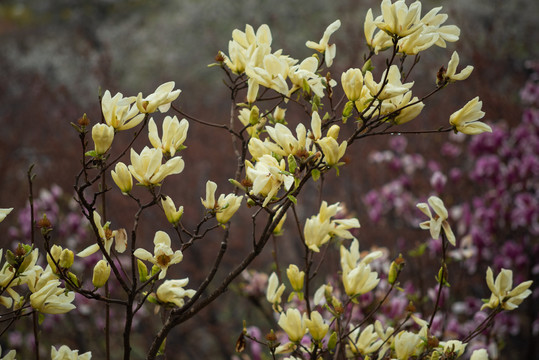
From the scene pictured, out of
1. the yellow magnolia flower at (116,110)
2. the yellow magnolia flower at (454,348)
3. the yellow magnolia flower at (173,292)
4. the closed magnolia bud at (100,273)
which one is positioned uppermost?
the yellow magnolia flower at (116,110)

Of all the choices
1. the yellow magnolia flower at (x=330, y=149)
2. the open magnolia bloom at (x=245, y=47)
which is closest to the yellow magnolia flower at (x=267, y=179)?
the yellow magnolia flower at (x=330, y=149)

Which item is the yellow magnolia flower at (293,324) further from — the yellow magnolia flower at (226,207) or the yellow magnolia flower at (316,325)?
the yellow magnolia flower at (226,207)

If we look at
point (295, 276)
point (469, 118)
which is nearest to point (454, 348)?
point (295, 276)

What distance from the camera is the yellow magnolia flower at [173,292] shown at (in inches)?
38.8

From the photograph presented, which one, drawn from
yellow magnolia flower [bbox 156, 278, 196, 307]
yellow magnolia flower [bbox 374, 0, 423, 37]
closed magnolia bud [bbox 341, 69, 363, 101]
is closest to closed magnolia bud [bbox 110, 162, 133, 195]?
yellow magnolia flower [bbox 156, 278, 196, 307]

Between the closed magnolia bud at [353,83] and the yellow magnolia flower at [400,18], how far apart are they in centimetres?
11

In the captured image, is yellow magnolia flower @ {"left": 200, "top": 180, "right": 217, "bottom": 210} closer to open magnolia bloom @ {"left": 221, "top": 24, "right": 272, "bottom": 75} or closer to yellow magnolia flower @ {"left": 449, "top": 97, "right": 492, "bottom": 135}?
open magnolia bloom @ {"left": 221, "top": 24, "right": 272, "bottom": 75}

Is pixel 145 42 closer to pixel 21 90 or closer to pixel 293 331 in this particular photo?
pixel 21 90

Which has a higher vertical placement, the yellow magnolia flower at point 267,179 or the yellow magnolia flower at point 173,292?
the yellow magnolia flower at point 267,179

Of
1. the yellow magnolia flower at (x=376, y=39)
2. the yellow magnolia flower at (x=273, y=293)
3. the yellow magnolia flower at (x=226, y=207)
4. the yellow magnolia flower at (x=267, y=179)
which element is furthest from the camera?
the yellow magnolia flower at (x=273, y=293)

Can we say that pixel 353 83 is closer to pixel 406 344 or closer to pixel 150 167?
pixel 150 167

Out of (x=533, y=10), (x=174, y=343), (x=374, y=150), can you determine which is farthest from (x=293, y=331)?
(x=533, y=10)

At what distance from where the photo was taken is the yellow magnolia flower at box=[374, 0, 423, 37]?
0.98 metres

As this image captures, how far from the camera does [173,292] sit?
0.99 metres
